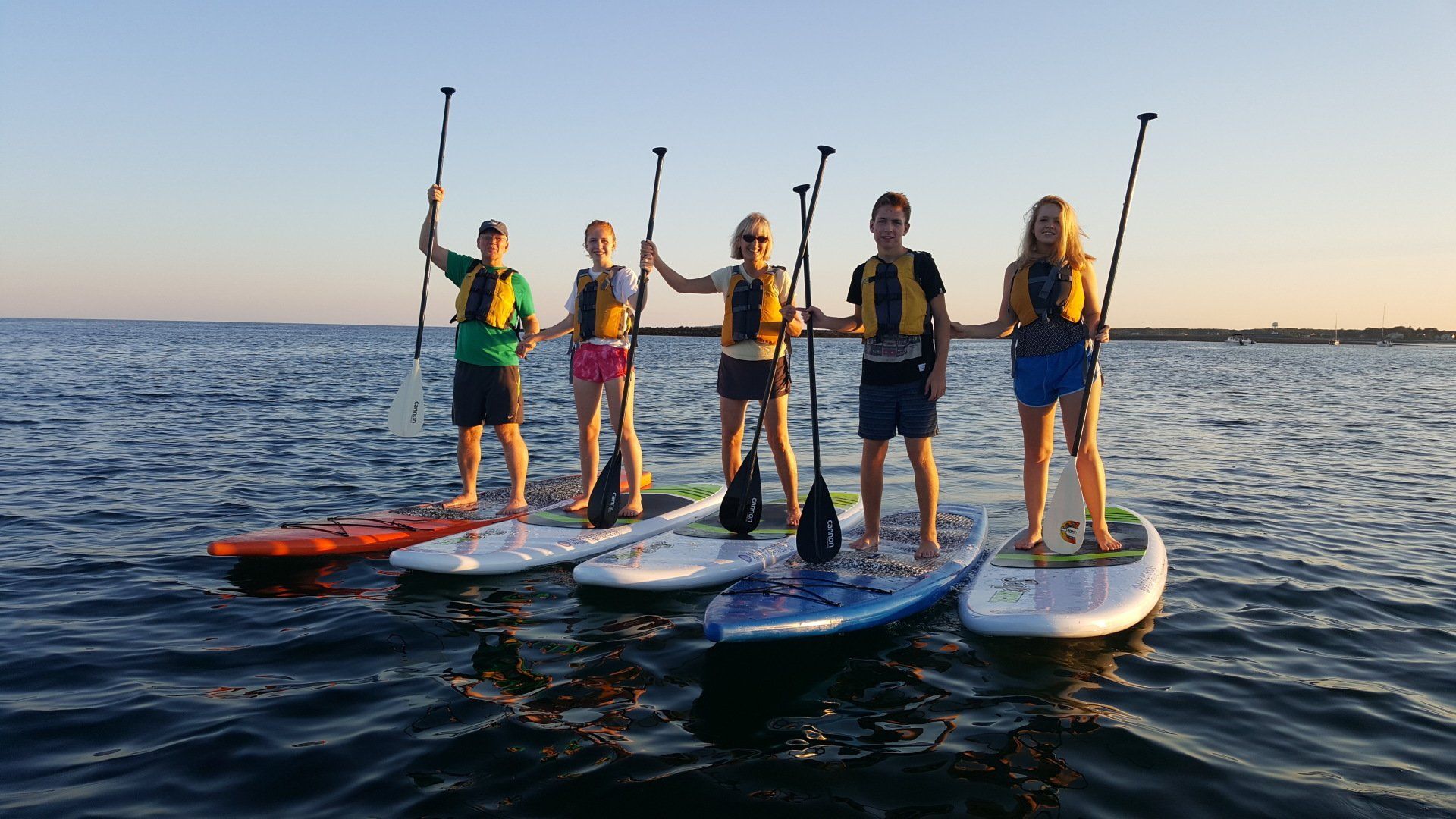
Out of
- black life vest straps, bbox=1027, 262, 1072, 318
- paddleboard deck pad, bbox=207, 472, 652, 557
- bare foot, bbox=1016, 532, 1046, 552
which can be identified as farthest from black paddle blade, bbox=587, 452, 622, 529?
black life vest straps, bbox=1027, 262, 1072, 318

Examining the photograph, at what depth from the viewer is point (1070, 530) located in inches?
211

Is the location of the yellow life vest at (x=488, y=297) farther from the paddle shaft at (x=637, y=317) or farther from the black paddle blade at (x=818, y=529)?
the black paddle blade at (x=818, y=529)

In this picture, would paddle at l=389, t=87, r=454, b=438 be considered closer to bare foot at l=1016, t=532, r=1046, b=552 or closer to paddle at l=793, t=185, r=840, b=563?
paddle at l=793, t=185, r=840, b=563

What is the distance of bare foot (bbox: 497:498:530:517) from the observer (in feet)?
22.4

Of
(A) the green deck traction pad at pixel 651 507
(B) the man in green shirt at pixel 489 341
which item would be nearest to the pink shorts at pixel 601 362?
(B) the man in green shirt at pixel 489 341

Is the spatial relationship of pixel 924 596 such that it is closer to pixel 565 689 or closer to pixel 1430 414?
pixel 565 689

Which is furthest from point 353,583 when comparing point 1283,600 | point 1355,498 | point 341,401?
point 341,401

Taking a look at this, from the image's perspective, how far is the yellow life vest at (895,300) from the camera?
5.19m

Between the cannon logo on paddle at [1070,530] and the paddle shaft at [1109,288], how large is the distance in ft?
1.34

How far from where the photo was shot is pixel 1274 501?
28.7 ft

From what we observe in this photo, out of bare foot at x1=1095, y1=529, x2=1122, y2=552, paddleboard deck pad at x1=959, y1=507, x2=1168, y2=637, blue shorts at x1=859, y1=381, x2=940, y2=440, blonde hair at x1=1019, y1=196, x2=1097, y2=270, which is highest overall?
blonde hair at x1=1019, y1=196, x2=1097, y2=270

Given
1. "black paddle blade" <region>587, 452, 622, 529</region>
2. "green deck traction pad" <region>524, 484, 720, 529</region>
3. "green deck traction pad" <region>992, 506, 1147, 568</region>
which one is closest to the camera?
"green deck traction pad" <region>992, 506, 1147, 568</region>

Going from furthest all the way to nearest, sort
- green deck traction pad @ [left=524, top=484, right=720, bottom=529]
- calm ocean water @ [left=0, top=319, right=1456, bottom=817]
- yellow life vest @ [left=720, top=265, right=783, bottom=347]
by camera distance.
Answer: green deck traction pad @ [left=524, top=484, right=720, bottom=529] → yellow life vest @ [left=720, top=265, right=783, bottom=347] → calm ocean water @ [left=0, top=319, right=1456, bottom=817]

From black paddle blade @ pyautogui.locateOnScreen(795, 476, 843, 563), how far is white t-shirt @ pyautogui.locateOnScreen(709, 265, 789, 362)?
1.12 meters
